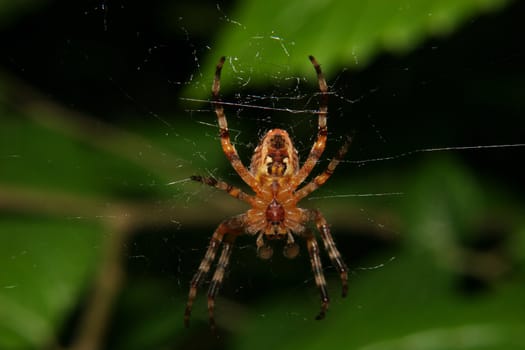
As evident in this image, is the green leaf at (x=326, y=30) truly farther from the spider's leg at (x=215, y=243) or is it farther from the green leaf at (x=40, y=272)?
the green leaf at (x=40, y=272)

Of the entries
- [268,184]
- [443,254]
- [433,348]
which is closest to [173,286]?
[268,184]

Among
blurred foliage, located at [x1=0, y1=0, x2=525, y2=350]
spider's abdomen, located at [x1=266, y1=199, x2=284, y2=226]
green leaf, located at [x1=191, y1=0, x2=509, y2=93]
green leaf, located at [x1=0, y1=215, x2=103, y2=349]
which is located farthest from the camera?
spider's abdomen, located at [x1=266, y1=199, x2=284, y2=226]

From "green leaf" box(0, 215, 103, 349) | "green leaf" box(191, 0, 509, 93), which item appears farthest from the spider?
"green leaf" box(0, 215, 103, 349)

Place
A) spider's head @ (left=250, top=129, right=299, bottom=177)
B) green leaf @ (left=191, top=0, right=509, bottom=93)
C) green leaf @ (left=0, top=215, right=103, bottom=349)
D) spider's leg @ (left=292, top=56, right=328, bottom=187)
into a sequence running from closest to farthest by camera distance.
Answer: green leaf @ (left=191, top=0, right=509, bottom=93) < spider's leg @ (left=292, top=56, right=328, bottom=187) < spider's head @ (left=250, top=129, right=299, bottom=177) < green leaf @ (left=0, top=215, right=103, bottom=349)

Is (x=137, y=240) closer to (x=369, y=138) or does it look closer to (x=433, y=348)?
(x=369, y=138)

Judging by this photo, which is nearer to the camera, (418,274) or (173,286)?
(418,274)

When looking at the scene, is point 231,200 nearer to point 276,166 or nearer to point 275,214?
point 275,214

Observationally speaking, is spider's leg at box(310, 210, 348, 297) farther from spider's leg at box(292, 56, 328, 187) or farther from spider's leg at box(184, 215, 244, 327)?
spider's leg at box(184, 215, 244, 327)
